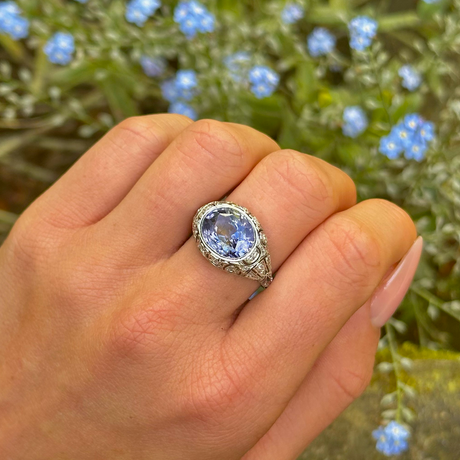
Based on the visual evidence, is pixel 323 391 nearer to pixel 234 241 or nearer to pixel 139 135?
pixel 234 241

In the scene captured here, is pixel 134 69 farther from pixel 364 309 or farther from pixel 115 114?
pixel 364 309

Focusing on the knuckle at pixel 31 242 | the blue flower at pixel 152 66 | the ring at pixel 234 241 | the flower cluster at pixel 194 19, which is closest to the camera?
the ring at pixel 234 241

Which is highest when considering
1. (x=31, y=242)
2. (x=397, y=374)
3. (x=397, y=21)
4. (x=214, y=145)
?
(x=397, y=21)

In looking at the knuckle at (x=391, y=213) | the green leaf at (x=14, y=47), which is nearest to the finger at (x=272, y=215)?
the knuckle at (x=391, y=213)

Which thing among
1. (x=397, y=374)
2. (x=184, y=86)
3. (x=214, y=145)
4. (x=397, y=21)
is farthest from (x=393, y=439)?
(x=397, y=21)

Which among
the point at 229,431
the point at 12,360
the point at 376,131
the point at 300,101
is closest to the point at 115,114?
the point at 300,101

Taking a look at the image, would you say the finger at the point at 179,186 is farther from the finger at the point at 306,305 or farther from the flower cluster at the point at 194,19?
the flower cluster at the point at 194,19

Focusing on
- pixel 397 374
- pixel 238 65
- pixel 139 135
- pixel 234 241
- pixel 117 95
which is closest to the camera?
pixel 234 241
